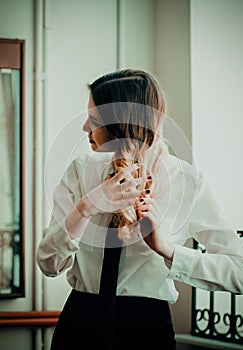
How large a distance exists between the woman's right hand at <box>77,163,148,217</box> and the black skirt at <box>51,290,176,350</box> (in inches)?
7.1

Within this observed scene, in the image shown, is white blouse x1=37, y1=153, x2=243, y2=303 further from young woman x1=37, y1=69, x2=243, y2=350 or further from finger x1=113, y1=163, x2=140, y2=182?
finger x1=113, y1=163, x2=140, y2=182

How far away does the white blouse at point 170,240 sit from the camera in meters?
1.17

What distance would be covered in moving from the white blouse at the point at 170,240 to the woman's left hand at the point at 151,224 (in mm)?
58

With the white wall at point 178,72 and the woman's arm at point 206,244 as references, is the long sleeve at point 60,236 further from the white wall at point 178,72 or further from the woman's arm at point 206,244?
the white wall at point 178,72

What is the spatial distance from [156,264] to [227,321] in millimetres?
1435

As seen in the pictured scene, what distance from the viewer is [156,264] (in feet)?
3.95

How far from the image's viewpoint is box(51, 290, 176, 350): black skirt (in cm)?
116

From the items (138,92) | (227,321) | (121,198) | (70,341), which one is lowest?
(227,321)

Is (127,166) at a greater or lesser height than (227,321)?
greater

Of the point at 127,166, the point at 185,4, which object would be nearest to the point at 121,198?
the point at 127,166

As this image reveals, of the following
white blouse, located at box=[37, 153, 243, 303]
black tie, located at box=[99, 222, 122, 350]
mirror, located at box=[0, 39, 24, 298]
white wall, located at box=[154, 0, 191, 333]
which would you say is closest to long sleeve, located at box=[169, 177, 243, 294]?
white blouse, located at box=[37, 153, 243, 303]

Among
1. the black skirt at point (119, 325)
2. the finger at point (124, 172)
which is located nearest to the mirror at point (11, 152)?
the black skirt at point (119, 325)

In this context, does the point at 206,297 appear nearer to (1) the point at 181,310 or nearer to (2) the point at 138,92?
(1) the point at 181,310

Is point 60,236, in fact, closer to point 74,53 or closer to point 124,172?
point 124,172
